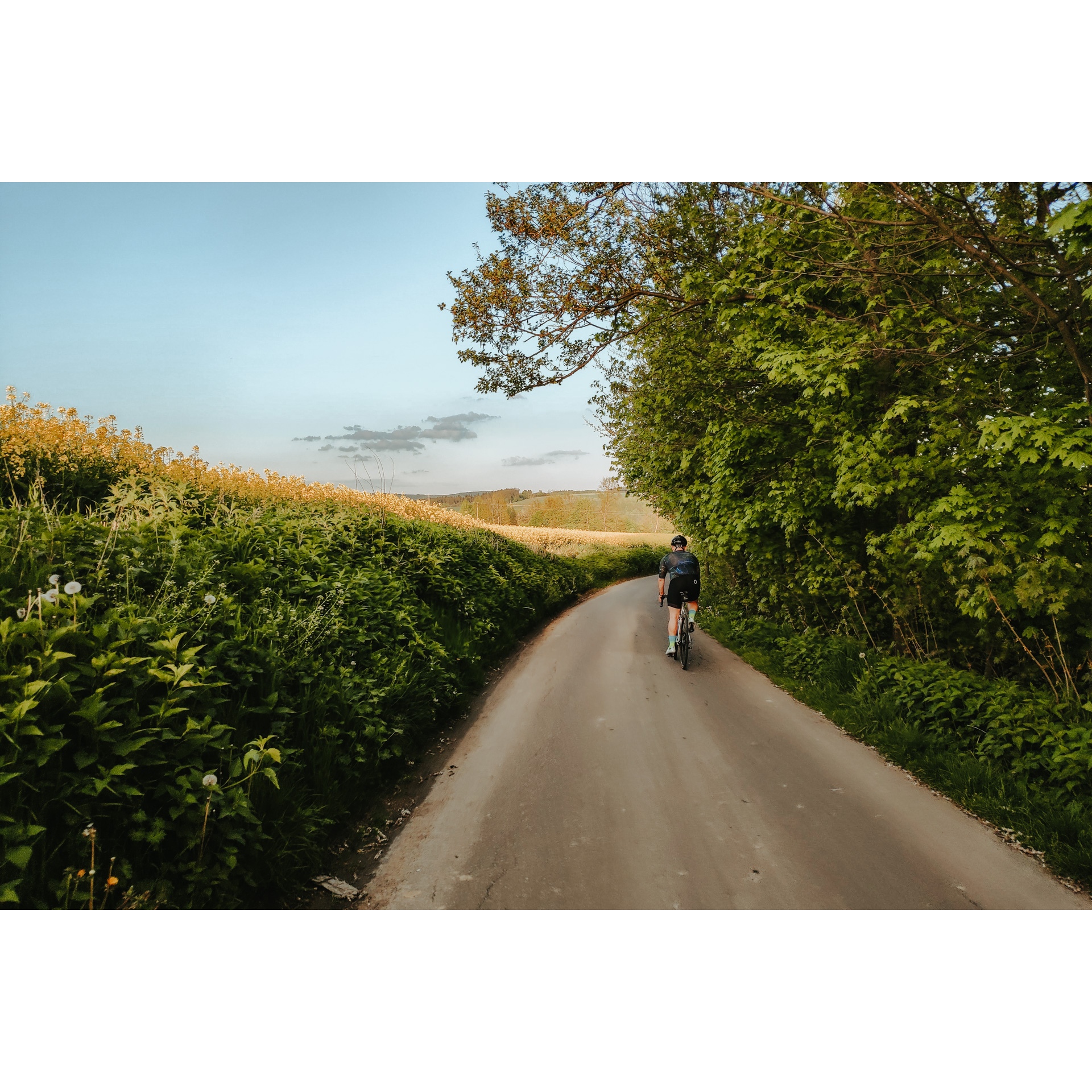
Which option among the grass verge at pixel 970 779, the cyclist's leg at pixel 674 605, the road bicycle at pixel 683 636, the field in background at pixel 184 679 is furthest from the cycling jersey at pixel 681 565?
the field in background at pixel 184 679

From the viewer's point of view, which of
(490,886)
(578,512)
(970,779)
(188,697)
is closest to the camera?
(188,697)

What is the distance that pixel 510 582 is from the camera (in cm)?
1046

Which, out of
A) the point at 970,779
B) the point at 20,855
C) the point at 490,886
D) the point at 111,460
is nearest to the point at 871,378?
the point at 970,779

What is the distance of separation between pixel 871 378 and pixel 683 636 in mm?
4127

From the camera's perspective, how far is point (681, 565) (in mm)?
7809

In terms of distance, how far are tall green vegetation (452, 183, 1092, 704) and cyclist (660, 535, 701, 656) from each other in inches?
22.4

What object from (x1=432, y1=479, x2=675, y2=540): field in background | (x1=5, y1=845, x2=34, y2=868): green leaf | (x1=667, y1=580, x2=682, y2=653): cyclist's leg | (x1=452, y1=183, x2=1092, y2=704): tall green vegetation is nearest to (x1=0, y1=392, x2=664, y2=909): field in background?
(x1=5, y1=845, x2=34, y2=868): green leaf

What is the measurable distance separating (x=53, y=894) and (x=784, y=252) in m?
6.81

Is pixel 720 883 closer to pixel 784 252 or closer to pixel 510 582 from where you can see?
pixel 784 252

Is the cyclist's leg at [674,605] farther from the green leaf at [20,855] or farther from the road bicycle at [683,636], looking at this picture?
the green leaf at [20,855]

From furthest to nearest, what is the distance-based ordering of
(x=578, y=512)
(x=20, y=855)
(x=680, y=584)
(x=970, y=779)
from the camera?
(x=578, y=512), (x=680, y=584), (x=970, y=779), (x=20, y=855)

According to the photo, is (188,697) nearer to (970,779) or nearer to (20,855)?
(20,855)

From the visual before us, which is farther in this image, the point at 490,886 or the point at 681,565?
the point at 681,565
